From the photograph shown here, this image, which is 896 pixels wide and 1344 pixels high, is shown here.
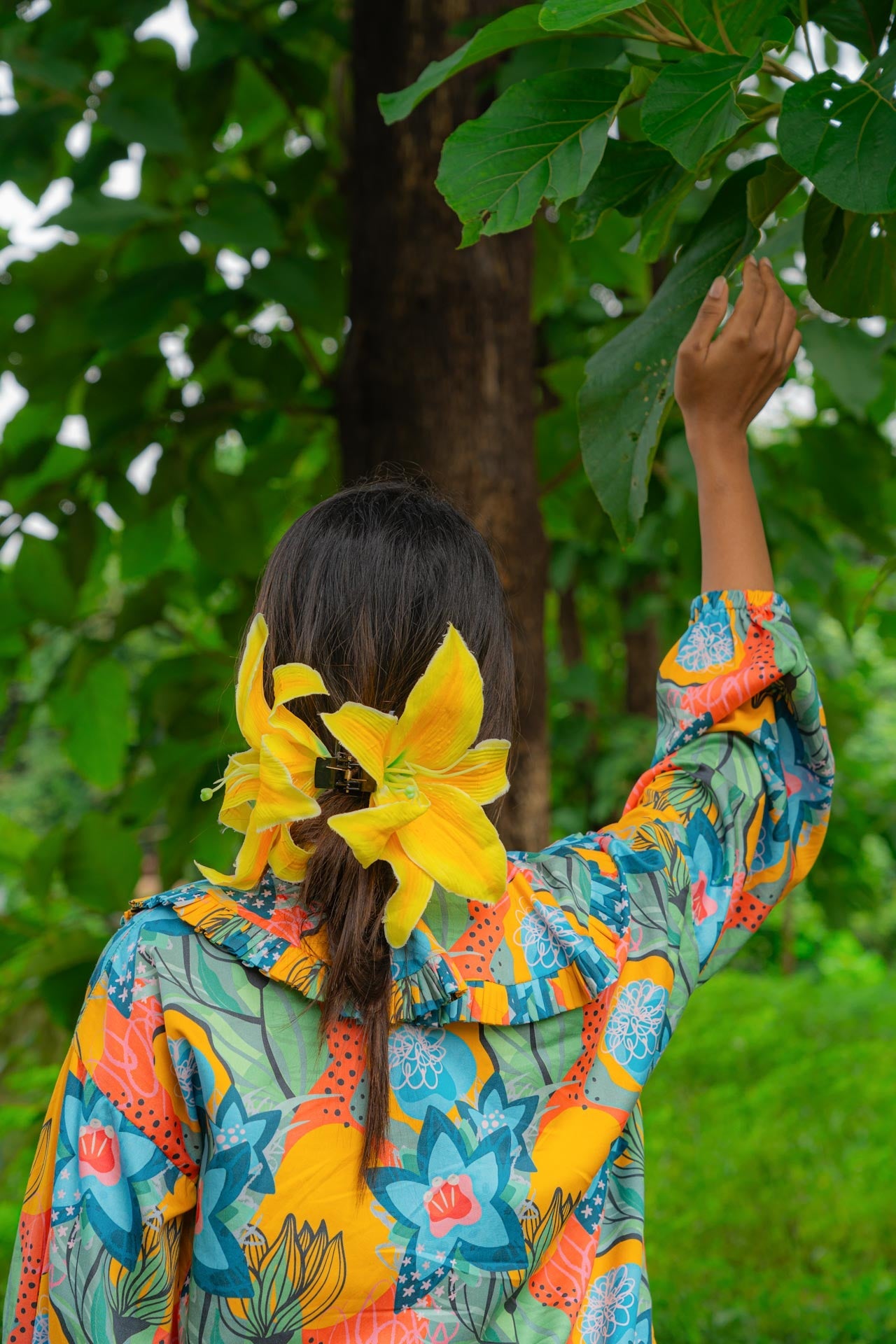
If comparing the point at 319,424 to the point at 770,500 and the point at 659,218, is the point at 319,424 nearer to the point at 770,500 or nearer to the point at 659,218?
the point at 770,500

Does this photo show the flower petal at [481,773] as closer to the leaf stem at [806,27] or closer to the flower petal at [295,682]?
the flower petal at [295,682]

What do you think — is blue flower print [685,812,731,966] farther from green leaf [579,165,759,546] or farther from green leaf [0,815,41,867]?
green leaf [0,815,41,867]

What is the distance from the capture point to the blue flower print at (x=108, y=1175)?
2.25 feet

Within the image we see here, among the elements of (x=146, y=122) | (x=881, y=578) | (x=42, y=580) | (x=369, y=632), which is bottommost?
(x=369, y=632)

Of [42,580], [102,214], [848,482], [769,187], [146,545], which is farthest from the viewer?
[146,545]

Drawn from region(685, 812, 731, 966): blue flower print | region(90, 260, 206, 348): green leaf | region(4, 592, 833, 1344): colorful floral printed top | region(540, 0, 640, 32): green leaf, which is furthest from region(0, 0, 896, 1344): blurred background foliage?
region(4, 592, 833, 1344): colorful floral printed top

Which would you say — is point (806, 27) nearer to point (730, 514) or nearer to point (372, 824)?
point (730, 514)

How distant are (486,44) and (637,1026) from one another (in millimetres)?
676

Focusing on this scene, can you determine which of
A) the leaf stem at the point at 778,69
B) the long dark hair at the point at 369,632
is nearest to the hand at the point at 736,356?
the leaf stem at the point at 778,69

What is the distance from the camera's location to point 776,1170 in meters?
3.63

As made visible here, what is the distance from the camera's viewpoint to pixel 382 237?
1567 millimetres

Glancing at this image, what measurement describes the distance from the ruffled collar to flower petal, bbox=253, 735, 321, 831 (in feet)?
0.25

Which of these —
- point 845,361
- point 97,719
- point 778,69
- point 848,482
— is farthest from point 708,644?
point 97,719

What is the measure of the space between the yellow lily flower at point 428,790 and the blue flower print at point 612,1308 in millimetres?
322
